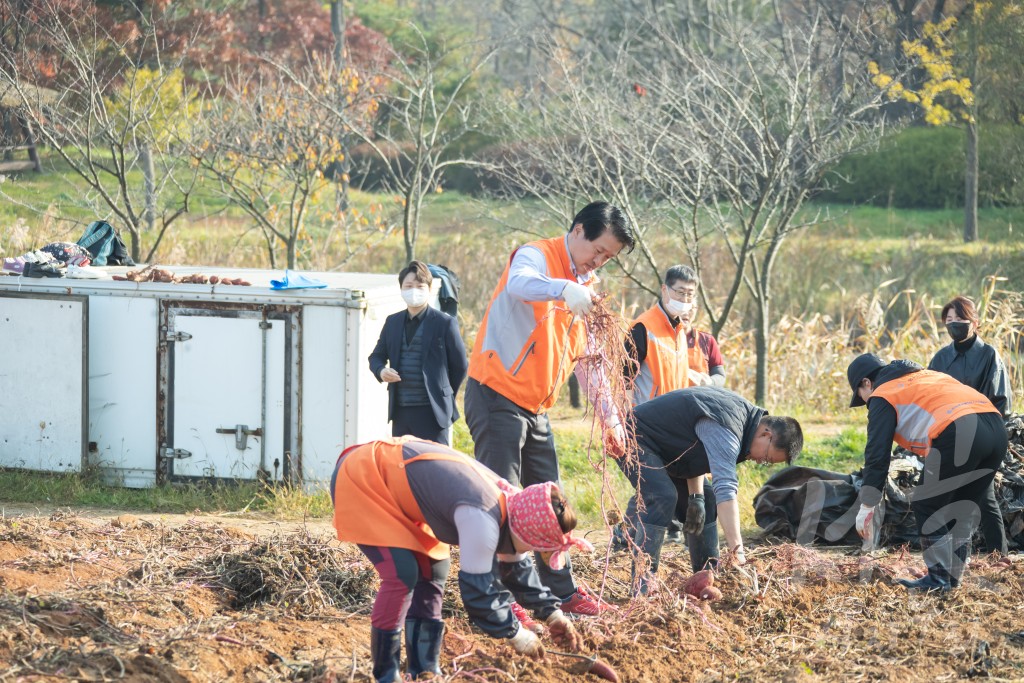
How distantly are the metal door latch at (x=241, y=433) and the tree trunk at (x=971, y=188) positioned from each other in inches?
628

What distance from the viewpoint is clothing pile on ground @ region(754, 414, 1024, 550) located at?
23.6 feet

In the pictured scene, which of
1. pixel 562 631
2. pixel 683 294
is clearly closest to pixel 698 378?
pixel 683 294

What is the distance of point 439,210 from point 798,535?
19.3 metres

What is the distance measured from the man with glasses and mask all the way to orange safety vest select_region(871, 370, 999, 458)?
96 cm

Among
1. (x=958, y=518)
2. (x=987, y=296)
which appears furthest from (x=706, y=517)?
(x=987, y=296)

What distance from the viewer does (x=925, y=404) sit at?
19.6 ft

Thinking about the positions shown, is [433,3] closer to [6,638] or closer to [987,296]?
[987,296]

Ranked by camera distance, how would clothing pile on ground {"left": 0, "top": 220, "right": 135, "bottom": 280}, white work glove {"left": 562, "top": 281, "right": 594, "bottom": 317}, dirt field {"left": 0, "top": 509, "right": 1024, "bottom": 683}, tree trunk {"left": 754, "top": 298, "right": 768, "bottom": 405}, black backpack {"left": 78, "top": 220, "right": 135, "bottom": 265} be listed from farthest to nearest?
tree trunk {"left": 754, "top": 298, "right": 768, "bottom": 405} → black backpack {"left": 78, "top": 220, "right": 135, "bottom": 265} → clothing pile on ground {"left": 0, "top": 220, "right": 135, "bottom": 280} → dirt field {"left": 0, "top": 509, "right": 1024, "bottom": 683} → white work glove {"left": 562, "top": 281, "right": 594, "bottom": 317}

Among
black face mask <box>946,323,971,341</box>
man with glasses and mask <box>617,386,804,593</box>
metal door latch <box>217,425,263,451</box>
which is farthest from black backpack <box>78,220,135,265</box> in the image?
black face mask <box>946,323,971,341</box>

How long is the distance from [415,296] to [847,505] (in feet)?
10.3

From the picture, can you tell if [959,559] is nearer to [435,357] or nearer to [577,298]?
[577,298]

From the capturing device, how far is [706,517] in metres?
6.01

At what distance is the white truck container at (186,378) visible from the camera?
8.18 meters

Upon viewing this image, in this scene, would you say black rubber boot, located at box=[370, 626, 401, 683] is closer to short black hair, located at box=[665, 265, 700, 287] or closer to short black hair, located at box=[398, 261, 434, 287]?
short black hair, located at box=[398, 261, 434, 287]
